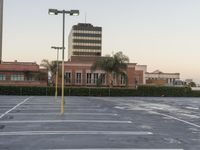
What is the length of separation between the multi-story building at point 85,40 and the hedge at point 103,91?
89206 millimetres

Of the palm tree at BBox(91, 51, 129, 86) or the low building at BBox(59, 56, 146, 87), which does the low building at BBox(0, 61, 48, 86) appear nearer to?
the palm tree at BBox(91, 51, 129, 86)

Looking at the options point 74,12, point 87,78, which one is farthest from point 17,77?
point 74,12

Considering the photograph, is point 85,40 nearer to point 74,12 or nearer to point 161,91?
point 161,91

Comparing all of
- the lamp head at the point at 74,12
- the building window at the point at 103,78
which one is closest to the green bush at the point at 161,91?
the building window at the point at 103,78

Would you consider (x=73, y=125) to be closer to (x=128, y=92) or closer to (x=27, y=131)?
(x=27, y=131)

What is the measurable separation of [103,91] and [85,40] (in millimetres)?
92964

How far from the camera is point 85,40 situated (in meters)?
159

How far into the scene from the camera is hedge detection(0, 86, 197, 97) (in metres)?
63.8

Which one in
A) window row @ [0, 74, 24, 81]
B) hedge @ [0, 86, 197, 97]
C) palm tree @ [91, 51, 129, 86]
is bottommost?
hedge @ [0, 86, 197, 97]

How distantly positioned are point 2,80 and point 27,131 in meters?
68.0

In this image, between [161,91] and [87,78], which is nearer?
[161,91]

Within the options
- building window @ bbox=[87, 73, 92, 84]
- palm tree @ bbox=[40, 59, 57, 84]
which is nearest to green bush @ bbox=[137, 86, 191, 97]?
palm tree @ bbox=[40, 59, 57, 84]

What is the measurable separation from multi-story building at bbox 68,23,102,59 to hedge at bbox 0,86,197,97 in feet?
293

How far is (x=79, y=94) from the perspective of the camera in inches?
2603
